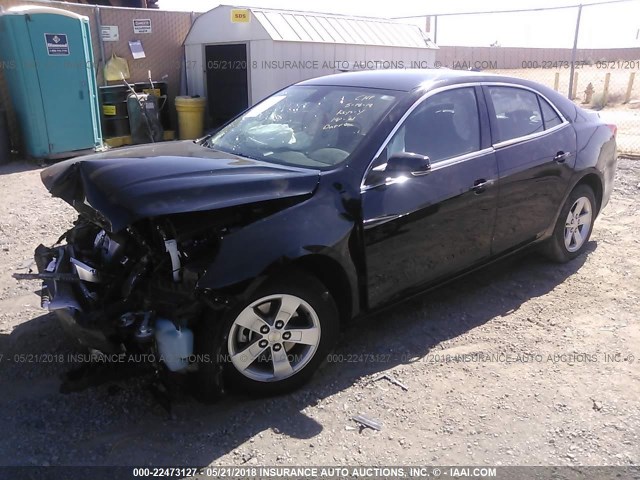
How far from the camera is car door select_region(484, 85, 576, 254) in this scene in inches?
167

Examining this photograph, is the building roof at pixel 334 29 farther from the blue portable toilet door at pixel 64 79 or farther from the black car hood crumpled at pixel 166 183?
the black car hood crumpled at pixel 166 183

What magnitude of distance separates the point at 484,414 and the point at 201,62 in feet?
34.6

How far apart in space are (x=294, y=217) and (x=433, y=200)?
107cm

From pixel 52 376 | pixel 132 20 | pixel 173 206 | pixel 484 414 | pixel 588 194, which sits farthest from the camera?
pixel 132 20

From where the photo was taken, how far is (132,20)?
11.4 metres

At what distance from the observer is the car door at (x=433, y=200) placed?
11.4 ft

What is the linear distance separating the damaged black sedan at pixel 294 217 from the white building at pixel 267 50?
22.0ft

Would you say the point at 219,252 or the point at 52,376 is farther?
the point at 52,376

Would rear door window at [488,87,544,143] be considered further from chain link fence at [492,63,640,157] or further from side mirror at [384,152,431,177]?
chain link fence at [492,63,640,157]

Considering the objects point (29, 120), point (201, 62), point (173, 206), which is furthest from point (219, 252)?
point (201, 62)

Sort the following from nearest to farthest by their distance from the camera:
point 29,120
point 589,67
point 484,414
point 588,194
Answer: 1. point 484,414
2. point 588,194
3. point 29,120
4. point 589,67

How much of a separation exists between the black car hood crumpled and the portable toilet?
20.5 ft

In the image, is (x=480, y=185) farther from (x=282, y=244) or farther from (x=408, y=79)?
(x=282, y=244)

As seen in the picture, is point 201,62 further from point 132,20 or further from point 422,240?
point 422,240
